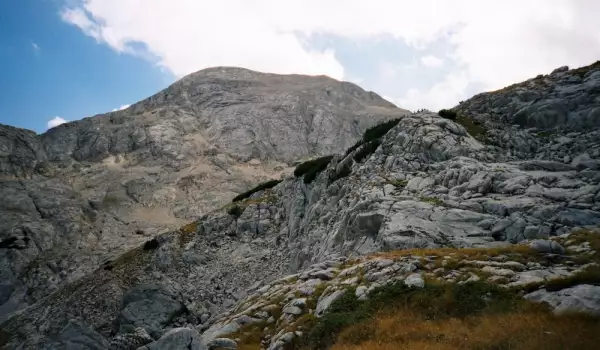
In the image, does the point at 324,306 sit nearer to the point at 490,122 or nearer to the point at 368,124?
the point at 490,122

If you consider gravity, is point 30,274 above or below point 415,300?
below

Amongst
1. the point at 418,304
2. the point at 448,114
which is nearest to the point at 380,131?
the point at 448,114

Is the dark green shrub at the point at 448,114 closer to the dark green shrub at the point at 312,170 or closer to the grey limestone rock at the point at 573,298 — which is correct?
the dark green shrub at the point at 312,170

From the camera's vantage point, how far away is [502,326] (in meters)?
11.5

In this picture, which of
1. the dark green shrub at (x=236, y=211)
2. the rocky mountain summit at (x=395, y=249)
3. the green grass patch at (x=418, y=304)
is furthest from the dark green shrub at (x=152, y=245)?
the green grass patch at (x=418, y=304)

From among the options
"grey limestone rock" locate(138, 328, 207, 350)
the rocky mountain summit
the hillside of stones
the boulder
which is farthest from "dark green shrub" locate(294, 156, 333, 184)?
the hillside of stones

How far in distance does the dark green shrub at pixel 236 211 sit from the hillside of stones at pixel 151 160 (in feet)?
106

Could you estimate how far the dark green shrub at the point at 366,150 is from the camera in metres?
39.2

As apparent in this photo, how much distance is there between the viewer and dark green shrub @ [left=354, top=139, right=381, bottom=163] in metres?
39.2

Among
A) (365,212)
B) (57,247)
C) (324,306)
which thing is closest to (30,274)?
(57,247)

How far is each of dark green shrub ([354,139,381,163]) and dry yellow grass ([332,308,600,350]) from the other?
85.3 feet

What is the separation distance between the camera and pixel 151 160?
10944 centimetres

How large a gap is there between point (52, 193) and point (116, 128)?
132 feet

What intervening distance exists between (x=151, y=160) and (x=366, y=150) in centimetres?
8461
